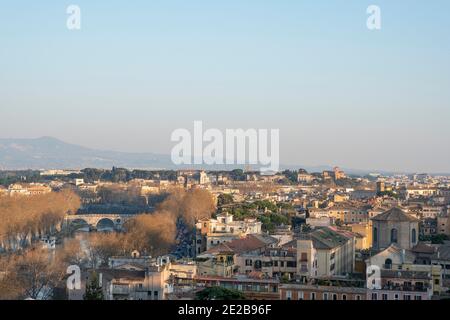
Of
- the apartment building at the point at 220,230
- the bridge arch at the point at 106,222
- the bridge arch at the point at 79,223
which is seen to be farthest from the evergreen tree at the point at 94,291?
the bridge arch at the point at 106,222

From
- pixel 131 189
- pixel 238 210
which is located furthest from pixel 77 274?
pixel 131 189

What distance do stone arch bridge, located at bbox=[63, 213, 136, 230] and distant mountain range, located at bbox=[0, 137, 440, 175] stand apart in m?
77.3

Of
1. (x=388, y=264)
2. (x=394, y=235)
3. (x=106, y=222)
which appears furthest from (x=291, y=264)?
(x=106, y=222)

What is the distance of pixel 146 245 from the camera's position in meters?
28.7

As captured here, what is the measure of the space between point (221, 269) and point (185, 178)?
236ft

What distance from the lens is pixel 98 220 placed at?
55250mm

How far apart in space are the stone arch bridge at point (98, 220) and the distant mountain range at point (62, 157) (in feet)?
254

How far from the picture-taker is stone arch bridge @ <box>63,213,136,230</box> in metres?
50.9

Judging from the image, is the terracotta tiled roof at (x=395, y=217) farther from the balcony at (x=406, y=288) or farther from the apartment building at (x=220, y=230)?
the balcony at (x=406, y=288)

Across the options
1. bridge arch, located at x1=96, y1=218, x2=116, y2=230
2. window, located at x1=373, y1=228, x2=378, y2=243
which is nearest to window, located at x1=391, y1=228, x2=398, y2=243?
window, located at x1=373, y1=228, x2=378, y2=243

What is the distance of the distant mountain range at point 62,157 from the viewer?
146650mm

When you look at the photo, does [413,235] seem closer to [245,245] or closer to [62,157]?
[245,245]
